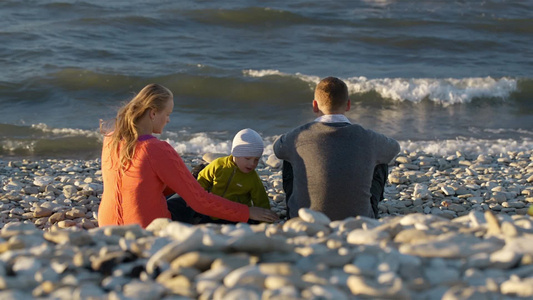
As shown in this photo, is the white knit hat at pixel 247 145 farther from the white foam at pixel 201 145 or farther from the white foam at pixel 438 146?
the white foam at pixel 201 145

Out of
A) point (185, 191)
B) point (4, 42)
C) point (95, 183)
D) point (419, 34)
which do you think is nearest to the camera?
point (185, 191)

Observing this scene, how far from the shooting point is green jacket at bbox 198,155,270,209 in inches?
195

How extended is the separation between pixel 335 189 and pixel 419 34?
42.3ft

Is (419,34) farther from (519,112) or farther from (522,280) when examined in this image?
(522,280)

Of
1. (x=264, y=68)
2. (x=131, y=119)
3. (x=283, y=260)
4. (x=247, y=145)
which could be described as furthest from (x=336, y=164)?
(x=264, y=68)

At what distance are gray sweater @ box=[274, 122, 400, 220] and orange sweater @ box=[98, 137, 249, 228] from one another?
0.52 metres

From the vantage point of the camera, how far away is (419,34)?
16484 millimetres

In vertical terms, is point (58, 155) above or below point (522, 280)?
below

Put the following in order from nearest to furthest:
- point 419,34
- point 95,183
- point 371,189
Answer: point 371,189 < point 95,183 < point 419,34

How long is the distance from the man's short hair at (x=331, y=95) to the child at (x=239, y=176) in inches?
24.7

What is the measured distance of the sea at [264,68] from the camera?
9992 mm

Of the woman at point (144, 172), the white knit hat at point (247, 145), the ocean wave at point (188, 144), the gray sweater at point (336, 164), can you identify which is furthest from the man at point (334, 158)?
the ocean wave at point (188, 144)

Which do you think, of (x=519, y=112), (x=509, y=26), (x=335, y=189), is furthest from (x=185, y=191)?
(x=509, y=26)

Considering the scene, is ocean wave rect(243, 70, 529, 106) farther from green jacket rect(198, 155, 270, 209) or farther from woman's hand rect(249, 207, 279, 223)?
woman's hand rect(249, 207, 279, 223)
